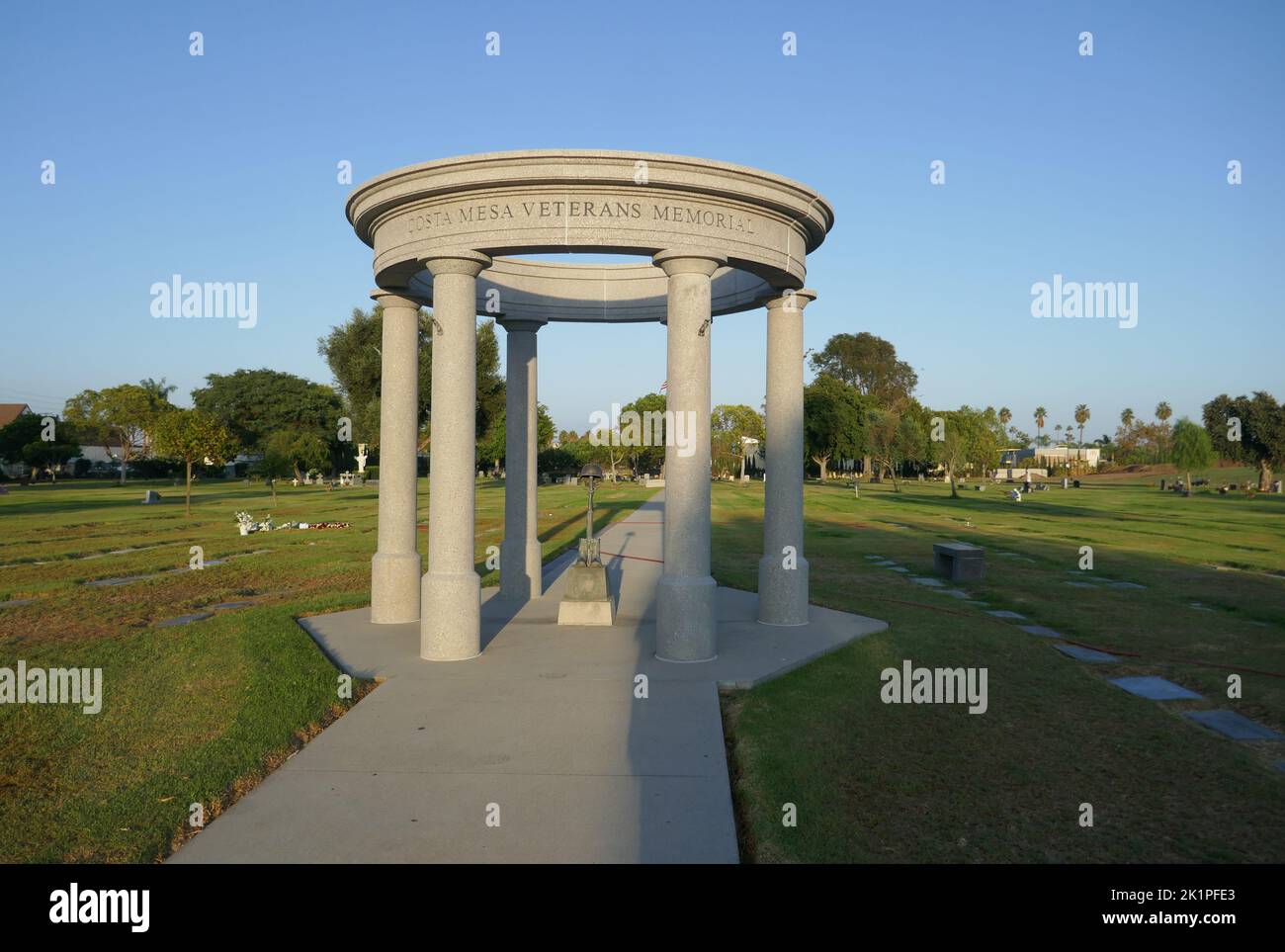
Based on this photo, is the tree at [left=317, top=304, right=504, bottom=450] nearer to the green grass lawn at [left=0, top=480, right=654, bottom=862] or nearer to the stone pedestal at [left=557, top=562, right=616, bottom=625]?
the green grass lawn at [left=0, top=480, right=654, bottom=862]

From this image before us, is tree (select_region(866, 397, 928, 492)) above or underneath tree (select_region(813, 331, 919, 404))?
underneath

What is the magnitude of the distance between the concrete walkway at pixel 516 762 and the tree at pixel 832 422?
223 ft

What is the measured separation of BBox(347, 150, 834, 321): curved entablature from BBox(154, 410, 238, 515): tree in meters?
30.5

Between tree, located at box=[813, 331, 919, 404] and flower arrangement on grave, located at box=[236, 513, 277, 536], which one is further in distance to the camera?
tree, located at box=[813, 331, 919, 404]

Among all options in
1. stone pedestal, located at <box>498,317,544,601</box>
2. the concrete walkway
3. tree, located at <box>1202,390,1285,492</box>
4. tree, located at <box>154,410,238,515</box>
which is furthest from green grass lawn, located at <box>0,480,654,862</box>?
tree, located at <box>1202,390,1285,492</box>

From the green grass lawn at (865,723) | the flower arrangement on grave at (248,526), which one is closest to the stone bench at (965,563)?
the green grass lawn at (865,723)

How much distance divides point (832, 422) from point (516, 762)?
7342 cm

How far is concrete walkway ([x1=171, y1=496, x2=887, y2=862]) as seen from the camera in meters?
5.15

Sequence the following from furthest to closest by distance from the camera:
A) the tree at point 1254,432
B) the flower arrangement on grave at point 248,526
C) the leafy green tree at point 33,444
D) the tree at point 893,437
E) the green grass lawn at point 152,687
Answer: the tree at point 893,437 < the leafy green tree at point 33,444 < the tree at point 1254,432 < the flower arrangement on grave at point 248,526 < the green grass lawn at point 152,687

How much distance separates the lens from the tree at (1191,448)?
190 feet

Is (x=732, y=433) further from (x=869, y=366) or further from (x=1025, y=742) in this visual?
(x=1025, y=742)

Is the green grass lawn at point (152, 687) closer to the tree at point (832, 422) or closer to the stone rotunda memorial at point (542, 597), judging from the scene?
the stone rotunda memorial at point (542, 597)

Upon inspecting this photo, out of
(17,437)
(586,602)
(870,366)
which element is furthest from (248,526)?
(870,366)

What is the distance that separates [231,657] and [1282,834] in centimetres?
1067
